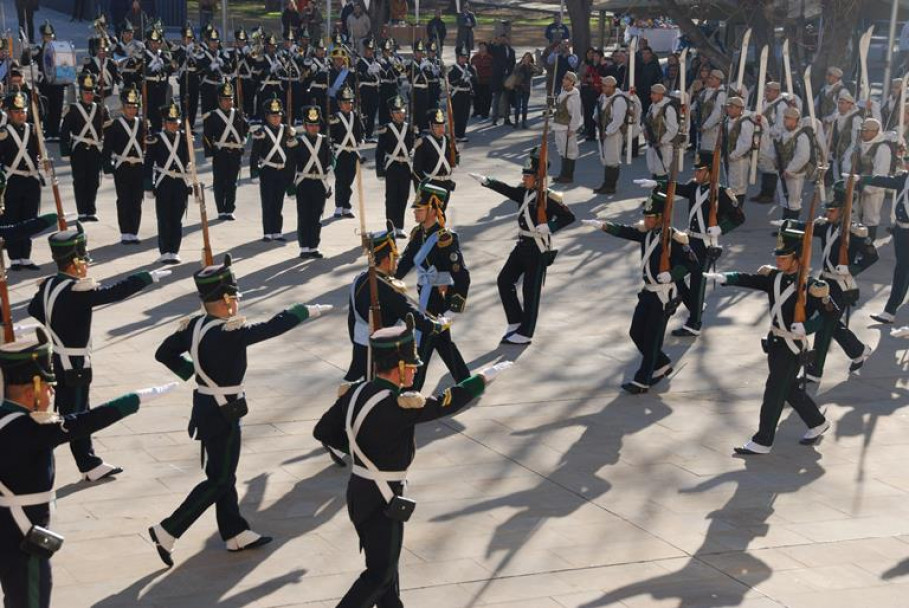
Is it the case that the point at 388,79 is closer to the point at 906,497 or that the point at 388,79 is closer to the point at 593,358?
the point at 593,358

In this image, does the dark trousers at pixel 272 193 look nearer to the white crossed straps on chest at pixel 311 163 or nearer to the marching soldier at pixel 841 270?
the white crossed straps on chest at pixel 311 163

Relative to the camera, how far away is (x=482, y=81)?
1160 inches

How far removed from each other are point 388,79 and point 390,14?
10.4 metres

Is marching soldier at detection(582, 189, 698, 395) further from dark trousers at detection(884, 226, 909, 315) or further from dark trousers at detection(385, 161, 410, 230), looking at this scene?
dark trousers at detection(385, 161, 410, 230)

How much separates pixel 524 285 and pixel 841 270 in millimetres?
2784

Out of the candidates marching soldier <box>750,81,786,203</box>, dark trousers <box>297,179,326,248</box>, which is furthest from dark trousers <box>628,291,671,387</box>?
marching soldier <box>750,81,786,203</box>

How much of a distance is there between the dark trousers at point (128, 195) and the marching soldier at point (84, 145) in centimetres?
107

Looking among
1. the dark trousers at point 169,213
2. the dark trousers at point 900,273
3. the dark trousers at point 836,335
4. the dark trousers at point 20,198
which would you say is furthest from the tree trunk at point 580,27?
the dark trousers at point 836,335

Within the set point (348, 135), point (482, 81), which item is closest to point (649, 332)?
point (348, 135)

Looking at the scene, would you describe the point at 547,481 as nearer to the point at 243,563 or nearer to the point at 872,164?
the point at 243,563

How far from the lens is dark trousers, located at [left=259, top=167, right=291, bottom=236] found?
18062 millimetres

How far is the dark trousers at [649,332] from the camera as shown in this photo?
12.6m

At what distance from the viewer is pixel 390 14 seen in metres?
38.5

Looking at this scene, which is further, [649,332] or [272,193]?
[272,193]
